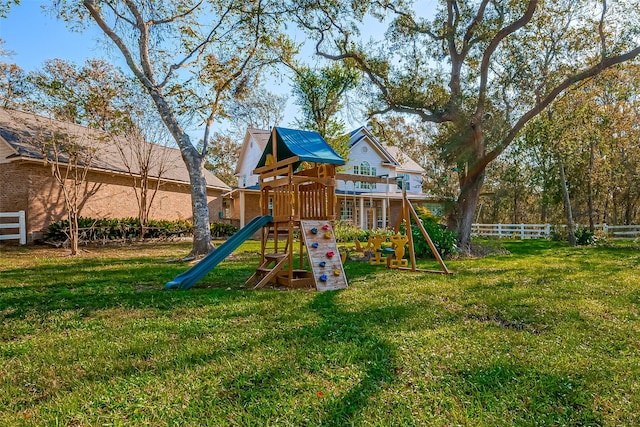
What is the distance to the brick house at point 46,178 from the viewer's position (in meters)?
13.6

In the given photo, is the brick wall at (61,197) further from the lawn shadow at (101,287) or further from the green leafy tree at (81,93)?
the lawn shadow at (101,287)

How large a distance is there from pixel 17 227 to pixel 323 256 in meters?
13.7

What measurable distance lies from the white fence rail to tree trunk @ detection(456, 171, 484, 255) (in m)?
16.3

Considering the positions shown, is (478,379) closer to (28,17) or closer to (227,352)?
(227,352)

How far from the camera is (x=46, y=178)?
591 inches

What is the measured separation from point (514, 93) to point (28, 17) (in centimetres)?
1595

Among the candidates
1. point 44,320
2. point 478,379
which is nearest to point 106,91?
point 44,320

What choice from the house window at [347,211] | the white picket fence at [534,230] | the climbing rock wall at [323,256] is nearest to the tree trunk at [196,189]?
the climbing rock wall at [323,256]

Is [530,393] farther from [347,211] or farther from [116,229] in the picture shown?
[347,211]

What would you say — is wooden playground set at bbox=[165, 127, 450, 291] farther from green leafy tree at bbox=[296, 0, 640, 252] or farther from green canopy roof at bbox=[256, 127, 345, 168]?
green leafy tree at bbox=[296, 0, 640, 252]

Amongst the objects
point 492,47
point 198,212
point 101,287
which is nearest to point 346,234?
point 198,212

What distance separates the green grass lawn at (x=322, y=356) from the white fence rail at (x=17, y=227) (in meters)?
9.13

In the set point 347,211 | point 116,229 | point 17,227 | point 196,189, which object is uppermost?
point 196,189

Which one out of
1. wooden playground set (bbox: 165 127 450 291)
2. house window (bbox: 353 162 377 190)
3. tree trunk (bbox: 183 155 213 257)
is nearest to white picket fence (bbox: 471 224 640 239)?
house window (bbox: 353 162 377 190)
